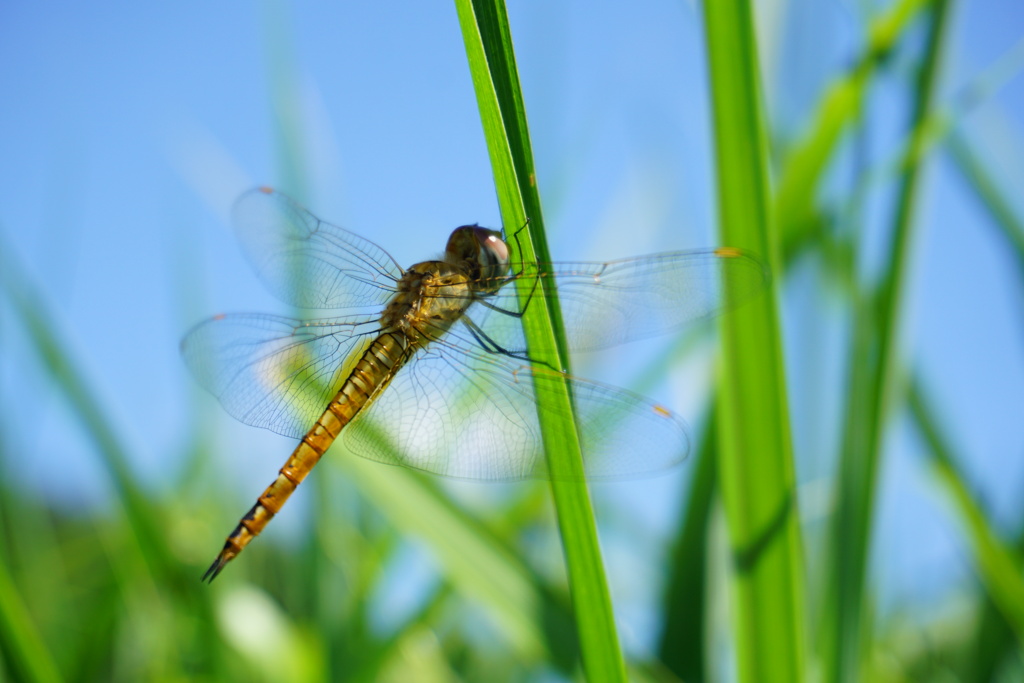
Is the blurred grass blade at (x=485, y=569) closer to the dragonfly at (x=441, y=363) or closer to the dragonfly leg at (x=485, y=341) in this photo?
the dragonfly at (x=441, y=363)

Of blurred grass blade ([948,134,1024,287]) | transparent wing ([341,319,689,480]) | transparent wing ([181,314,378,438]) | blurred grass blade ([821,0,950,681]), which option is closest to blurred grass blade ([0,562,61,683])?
transparent wing ([181,314,378,438])

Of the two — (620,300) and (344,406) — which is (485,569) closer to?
(344,406)

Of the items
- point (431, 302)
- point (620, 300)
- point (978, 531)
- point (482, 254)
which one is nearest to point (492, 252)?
point (482, 254)

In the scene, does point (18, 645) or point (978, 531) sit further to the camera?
point (978, 531)

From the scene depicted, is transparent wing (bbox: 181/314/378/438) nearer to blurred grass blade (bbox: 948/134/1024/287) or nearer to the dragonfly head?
the dragonfly head

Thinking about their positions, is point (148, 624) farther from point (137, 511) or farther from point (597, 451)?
point (597, 451)
